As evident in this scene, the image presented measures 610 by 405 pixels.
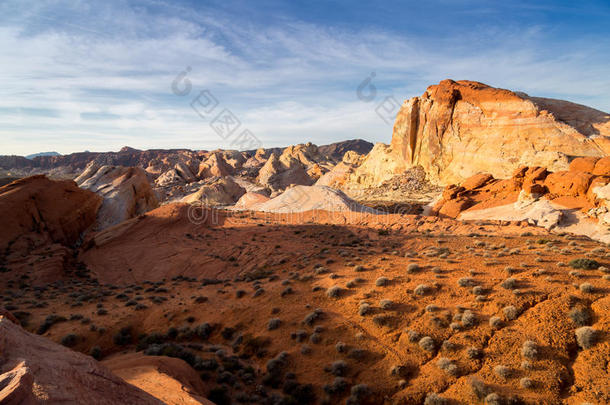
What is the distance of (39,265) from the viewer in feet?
64.4

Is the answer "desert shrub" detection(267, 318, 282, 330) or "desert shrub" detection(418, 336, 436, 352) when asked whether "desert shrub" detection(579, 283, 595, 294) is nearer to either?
"desert shrub" detection(418, 336, 436, 352)

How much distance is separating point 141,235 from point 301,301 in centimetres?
1842

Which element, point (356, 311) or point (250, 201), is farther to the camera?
point (250, 201)

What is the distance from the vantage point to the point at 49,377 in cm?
390

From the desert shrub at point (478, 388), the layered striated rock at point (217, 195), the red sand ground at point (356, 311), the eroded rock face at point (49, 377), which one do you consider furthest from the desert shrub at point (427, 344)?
the layered striated rock at point (217, 195)

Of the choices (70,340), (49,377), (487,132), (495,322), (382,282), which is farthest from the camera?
(487,132)

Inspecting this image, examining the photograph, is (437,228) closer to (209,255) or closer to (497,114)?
(209,255)

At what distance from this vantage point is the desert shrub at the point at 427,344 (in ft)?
28.3

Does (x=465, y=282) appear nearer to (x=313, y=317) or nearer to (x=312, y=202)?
(x=313, y=317)

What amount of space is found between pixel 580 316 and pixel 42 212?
3255 cm

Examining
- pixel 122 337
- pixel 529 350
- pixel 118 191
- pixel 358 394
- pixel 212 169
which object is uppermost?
pixel 212 169

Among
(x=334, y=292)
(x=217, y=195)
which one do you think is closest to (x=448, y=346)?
(x=334, y=292)

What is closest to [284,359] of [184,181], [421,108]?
[421,108]

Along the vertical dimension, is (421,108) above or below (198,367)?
above
